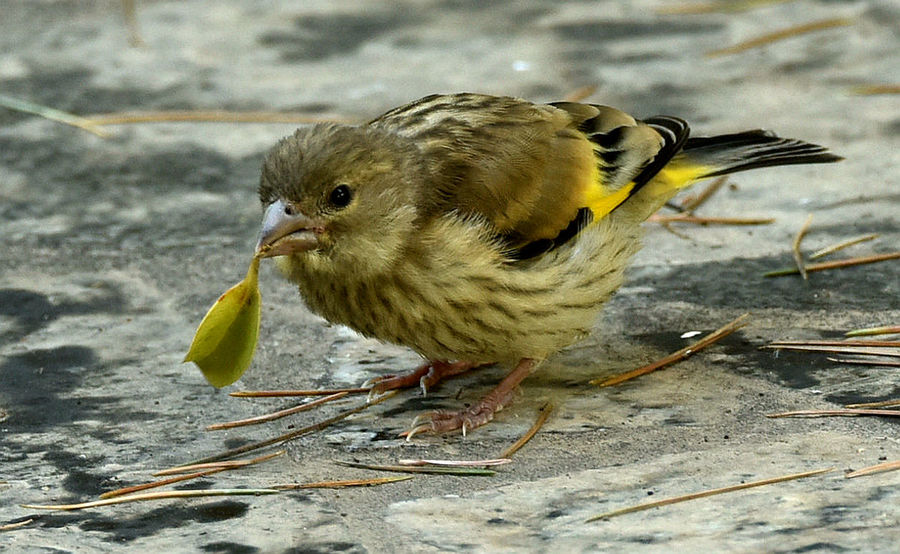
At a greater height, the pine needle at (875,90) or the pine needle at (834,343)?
the pine needle at (875,90)

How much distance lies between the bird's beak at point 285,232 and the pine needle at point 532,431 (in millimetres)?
791

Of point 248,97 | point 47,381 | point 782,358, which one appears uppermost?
point 248,97

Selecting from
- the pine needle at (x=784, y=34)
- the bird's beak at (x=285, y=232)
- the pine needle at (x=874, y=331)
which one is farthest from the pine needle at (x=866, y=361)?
the pine needle at (x=784, y=34)

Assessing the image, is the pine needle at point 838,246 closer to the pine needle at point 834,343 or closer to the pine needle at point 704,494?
the pine needle at point 834,343

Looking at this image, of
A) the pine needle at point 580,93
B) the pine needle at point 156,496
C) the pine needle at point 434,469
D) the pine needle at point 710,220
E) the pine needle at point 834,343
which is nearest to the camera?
the pine needle at point 156,496

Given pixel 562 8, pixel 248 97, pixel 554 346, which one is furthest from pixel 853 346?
pixel 562 8

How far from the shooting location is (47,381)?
13.6 ft

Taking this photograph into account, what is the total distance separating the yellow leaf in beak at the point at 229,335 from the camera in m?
3.81

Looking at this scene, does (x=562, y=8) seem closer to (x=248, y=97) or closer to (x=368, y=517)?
(x=248, y=97)

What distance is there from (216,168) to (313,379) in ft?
5.80

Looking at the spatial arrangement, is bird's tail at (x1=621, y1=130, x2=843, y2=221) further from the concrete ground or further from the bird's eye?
the bird's eye

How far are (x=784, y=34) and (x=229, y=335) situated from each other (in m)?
3.96

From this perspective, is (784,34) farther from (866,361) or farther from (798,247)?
(866,361)

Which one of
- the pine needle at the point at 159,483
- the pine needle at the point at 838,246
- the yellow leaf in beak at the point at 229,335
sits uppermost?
the yellow leaf in beak at the point at 229,335
